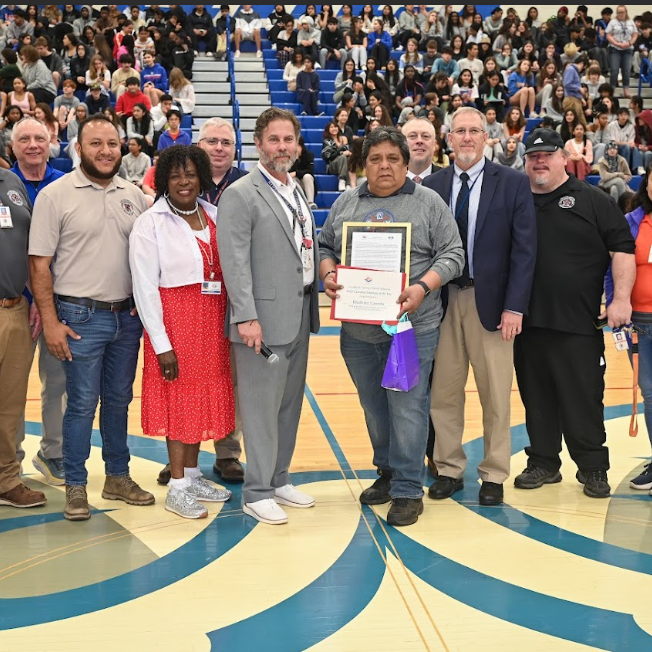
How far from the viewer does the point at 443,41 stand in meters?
16.8

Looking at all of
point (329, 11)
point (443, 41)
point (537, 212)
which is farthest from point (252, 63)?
point (537, 212)

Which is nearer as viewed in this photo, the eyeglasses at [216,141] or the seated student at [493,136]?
the eyeglasses at [216,141]

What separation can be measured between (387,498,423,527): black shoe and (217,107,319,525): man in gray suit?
48cm

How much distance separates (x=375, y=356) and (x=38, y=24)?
13.3m

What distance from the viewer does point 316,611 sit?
3029mm

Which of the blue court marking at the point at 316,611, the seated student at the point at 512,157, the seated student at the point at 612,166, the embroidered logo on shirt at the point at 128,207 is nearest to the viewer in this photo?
the blue court marking at the point at 316,611

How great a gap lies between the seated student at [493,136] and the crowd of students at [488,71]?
0.7 inches

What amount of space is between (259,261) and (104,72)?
11209 mm

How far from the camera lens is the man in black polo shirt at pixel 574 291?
4066 mm

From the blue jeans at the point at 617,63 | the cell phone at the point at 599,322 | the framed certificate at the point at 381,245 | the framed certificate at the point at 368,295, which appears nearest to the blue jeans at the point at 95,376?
the framed certificate at the point at 368,295

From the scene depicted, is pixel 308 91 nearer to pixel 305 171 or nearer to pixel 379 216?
pixel 305 171

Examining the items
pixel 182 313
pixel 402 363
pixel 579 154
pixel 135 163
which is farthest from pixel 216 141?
pixel 579 154

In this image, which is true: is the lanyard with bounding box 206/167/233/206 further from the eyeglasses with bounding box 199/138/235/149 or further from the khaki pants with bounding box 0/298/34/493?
the khaki pants with bounding box 0/298/34/493

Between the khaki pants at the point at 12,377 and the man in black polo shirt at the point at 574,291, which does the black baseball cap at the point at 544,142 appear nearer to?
the man in black polo shirt at the point at 574,291
